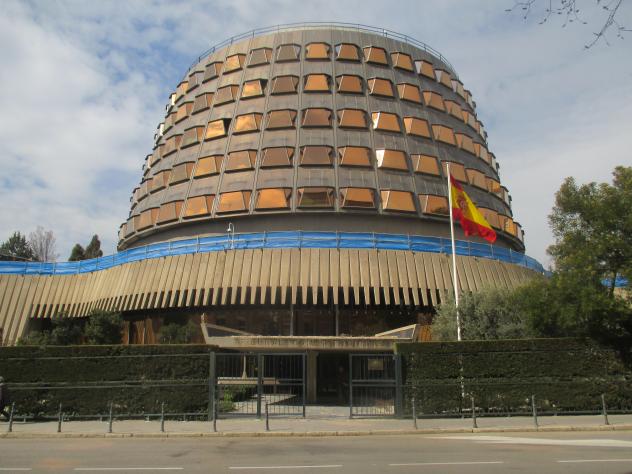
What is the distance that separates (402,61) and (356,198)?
16.8 meters

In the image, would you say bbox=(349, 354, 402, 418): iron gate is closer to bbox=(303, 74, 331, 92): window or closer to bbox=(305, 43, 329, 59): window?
bbox=(303, 74, 331, 92): window

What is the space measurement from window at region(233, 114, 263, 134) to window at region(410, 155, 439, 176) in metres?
12.4

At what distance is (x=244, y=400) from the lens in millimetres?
28438

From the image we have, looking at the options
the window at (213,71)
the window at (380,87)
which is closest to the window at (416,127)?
the window at (380,87)

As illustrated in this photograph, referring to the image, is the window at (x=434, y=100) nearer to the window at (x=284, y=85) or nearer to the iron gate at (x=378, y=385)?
the window at (x=284, y=85)

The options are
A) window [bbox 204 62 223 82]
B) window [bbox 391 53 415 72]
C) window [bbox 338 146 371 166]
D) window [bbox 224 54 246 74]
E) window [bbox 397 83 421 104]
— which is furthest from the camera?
window [bbox 204 62 223 82]

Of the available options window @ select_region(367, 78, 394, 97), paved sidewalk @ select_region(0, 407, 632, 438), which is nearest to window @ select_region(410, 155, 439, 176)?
window @ select_region(367, 78, 394, 97)

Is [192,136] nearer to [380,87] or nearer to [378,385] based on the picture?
[380,87]

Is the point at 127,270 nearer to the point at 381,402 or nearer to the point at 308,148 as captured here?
the point at 308,148

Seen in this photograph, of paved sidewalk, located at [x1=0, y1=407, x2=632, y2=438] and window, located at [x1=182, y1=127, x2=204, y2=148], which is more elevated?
window, located at [x1=182, y1=127, x2=204, y2=148]

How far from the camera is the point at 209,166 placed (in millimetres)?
46375

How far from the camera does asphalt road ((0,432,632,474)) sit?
1156cm

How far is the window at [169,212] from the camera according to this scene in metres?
45.9

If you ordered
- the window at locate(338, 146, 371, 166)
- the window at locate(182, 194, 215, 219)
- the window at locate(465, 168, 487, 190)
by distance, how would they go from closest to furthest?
the window at locate(338, 146, 371, 166) → the window at locate(182, 194, 215, 219) → the window at locate(465, 168, 487, 190)
